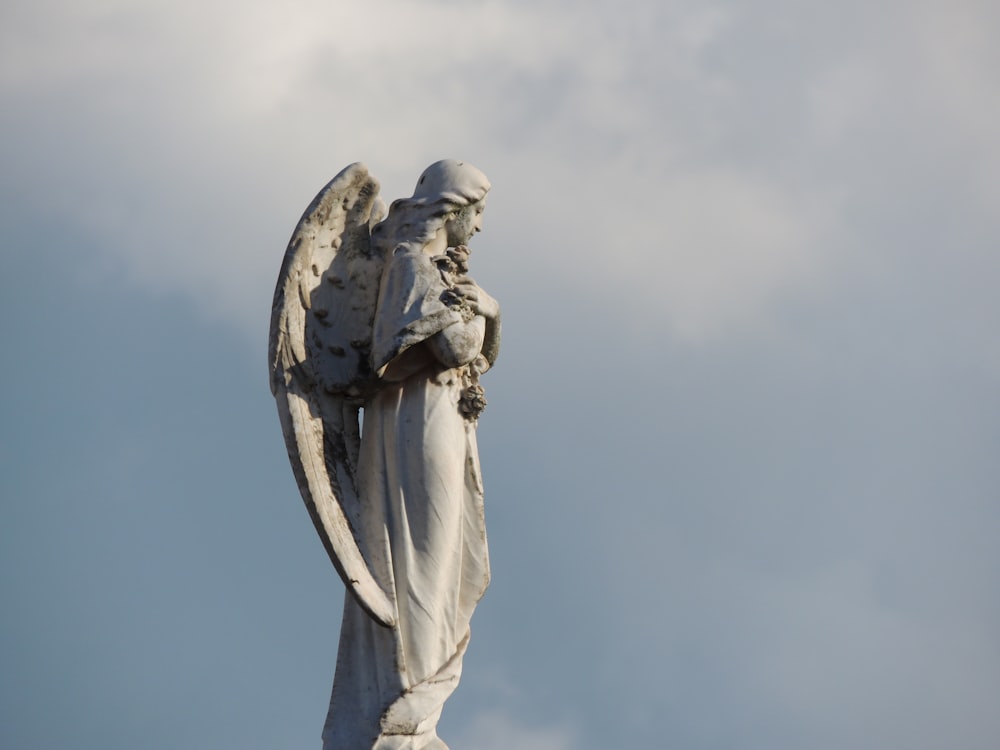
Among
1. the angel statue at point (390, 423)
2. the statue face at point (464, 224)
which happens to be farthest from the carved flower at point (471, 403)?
the statue face at point (464, 224)

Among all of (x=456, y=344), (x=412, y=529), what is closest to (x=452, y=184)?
(x=456, y=344)

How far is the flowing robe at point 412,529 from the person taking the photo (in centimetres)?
1686

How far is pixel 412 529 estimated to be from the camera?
17.1m

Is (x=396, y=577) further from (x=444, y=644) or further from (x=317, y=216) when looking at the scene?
(x=317, y=216)

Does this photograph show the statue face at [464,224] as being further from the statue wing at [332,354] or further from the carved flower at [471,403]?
the carved flower at [471,403]

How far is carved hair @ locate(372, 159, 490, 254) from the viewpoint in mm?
17406

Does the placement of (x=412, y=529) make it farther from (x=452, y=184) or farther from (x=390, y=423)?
(x=452, y=184)

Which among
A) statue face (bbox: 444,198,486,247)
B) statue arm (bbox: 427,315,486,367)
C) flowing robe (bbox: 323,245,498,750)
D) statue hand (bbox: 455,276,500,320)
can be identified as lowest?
flowing robe (bbox: 323,245,498,750)

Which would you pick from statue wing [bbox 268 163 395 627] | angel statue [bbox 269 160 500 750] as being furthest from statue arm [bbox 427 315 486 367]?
statue wing [bbox 268 163 395 627]

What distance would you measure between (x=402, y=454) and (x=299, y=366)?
81 centimetres

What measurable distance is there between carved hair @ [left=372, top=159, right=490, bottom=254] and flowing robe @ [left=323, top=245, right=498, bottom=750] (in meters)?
0.15

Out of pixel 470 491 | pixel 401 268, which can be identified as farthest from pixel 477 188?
pixel 470 491

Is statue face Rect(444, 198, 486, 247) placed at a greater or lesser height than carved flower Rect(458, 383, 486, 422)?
greater

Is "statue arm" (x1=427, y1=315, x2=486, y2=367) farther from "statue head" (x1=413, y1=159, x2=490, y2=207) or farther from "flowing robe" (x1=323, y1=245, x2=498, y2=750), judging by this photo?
"statue head" (x1=413, y1=159, x2=490, y2=207)
